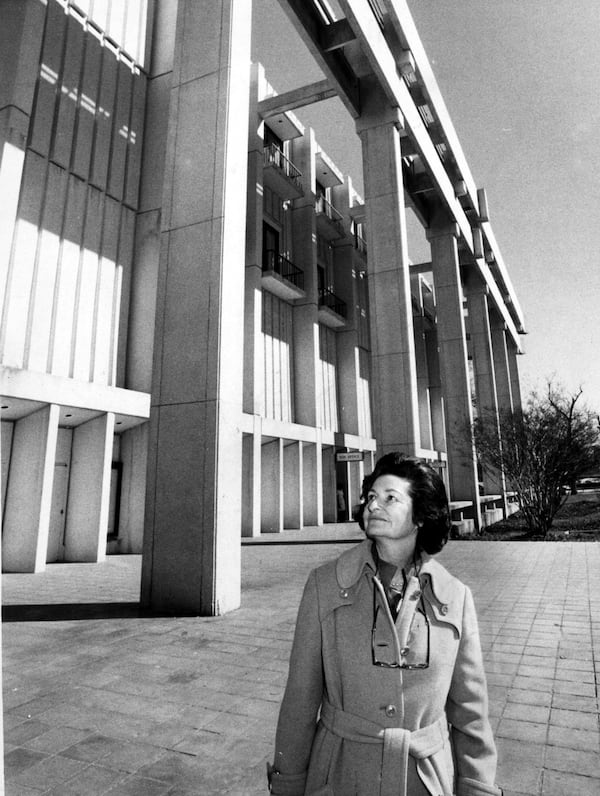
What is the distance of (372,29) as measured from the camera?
14898 mm

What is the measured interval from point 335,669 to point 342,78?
1841cm

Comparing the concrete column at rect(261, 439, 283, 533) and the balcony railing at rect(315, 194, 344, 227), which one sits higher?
the balcony railing at rect(315, 194, 344, 227)

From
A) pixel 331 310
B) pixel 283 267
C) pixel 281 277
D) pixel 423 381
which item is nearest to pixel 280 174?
pixel 283 267

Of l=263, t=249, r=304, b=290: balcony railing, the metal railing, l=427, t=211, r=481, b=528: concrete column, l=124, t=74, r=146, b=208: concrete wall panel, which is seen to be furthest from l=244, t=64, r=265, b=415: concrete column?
l=427, t=211, r=481, b=528: concrete column

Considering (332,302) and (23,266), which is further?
(332,302)

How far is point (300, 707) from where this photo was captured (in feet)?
4.95

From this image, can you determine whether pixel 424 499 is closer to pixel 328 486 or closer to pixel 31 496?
pixel 31 496

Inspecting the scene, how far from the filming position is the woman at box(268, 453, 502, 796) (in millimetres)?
1404

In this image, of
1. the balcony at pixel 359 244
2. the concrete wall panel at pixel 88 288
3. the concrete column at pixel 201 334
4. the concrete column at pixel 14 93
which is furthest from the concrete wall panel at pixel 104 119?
the balcony at pixel 359 244

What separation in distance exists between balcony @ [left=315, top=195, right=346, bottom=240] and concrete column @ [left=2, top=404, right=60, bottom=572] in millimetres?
16351

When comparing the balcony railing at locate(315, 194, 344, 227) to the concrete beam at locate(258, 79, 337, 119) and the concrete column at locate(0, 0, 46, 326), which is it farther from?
the concrete column at locate(0, 0, 46, 326)

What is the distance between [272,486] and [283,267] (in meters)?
9.11

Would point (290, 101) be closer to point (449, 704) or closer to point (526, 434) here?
point (526, 434)

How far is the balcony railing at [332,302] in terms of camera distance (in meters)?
24.2
